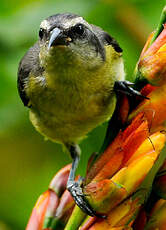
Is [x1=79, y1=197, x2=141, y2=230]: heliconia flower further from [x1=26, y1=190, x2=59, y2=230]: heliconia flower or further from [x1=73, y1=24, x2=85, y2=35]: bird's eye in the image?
[x1=73, y1=24, x2=85, y2=35]: bird's eye

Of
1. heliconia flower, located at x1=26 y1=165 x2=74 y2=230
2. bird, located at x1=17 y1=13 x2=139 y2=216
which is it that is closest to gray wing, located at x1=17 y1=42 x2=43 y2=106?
bird, located at x1=17 y1=13 x2=139 y2=216

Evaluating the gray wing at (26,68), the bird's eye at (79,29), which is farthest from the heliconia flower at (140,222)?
the gray wing at (26,68)

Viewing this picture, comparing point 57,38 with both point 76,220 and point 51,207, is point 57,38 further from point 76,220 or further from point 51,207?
point 76,220

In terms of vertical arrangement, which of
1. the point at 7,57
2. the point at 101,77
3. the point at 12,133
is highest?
the point at 7,57

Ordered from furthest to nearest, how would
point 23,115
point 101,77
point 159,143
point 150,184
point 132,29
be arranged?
point 23,115 < point 132,29 < point 101,77 < point 150,184 < point 159,143

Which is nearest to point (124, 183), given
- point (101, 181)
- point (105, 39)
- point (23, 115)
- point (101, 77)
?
point (101, 181)

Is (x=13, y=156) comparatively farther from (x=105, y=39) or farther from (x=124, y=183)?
(x=124, y=183)

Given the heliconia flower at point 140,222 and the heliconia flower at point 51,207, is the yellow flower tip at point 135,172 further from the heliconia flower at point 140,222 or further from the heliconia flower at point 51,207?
the heliconia flower at point 51,207
